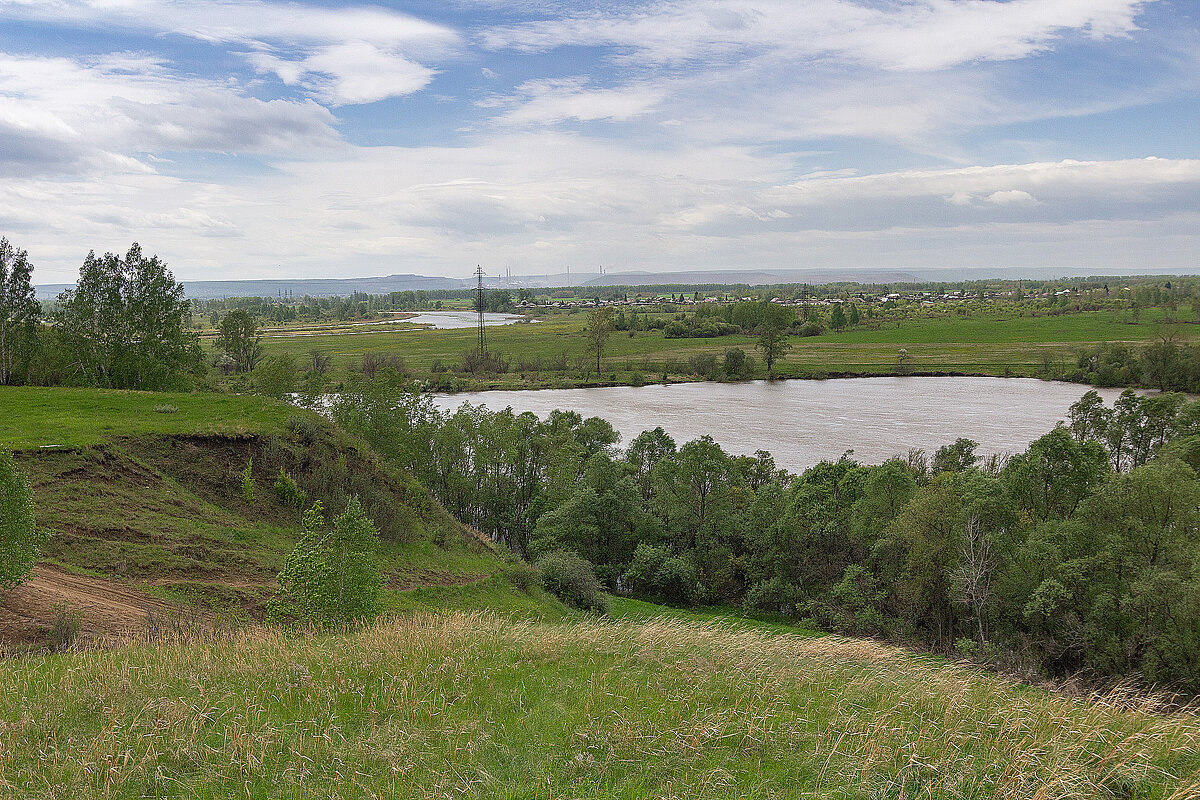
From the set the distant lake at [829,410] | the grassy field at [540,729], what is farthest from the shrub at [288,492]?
the distant lake at [829,410]

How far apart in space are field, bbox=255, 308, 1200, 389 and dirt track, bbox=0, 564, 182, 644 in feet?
278

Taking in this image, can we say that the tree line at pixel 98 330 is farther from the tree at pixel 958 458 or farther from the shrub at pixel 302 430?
the tree at pixel 958 458

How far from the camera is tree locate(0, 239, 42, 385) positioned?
39688 mm

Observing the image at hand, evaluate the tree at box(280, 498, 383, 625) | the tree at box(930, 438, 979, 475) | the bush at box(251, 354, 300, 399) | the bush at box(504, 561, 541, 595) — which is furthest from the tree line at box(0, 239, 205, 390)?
the tree at box(930, 438, 979, 475)

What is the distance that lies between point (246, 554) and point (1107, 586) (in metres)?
31.9

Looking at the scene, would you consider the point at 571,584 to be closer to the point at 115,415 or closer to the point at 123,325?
the point at 115,415

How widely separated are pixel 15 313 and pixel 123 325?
5.30 meters

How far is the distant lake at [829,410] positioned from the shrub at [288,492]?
132ft

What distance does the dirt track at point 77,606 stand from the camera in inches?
472

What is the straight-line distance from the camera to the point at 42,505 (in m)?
18.8

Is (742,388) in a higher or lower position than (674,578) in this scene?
higher

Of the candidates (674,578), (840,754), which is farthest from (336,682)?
(674,578)

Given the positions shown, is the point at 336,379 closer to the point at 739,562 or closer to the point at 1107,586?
the point at 739,562

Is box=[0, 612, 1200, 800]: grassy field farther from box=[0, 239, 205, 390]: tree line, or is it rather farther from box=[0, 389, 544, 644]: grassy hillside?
box=[0, 239, 205, 390]: tree line
